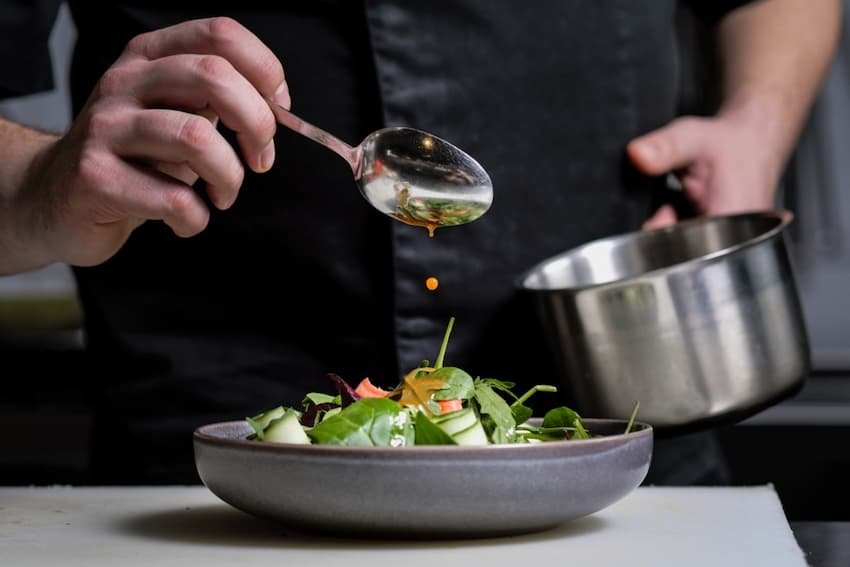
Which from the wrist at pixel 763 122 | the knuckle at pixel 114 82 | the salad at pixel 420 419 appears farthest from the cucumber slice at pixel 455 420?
the wrist at pixel 763 122

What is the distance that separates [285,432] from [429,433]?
91 millimetres

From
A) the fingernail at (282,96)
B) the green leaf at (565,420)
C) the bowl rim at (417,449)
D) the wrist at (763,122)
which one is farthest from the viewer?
the wrist at (763,122)

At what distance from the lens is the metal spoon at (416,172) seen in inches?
34.1

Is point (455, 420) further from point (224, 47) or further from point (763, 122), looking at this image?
point (763, 122)

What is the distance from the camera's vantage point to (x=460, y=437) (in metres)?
0.74

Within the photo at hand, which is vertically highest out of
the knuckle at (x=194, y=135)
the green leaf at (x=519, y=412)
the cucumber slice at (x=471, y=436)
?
the knuckle at (x=194, y=135)

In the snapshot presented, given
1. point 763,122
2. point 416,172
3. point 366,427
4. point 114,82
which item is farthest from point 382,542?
point 763,122

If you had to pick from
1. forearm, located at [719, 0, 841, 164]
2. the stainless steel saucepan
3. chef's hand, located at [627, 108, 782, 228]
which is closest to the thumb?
chef's hand, located at [627, 108, 782, 228]

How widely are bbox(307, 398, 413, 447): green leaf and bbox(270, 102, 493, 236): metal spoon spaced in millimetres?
197

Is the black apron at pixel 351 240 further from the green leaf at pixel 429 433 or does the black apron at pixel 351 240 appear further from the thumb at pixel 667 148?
the green leaf at pixel 429 433

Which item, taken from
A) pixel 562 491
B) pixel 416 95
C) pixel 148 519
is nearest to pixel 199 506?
pixel 148 519

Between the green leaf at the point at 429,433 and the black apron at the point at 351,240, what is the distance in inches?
17.2

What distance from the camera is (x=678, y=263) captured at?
3.77 feet

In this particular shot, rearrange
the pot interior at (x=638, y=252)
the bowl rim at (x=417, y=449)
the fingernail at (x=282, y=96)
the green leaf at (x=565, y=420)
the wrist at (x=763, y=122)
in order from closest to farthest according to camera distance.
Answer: the bowl rim at (x=417, y=449) < the green leaf at (x=565, y=420) < the fingernail at (x=282, y=96) < the pot interior at (x=638, y=252) < the wrist at (x=763, y=122)
